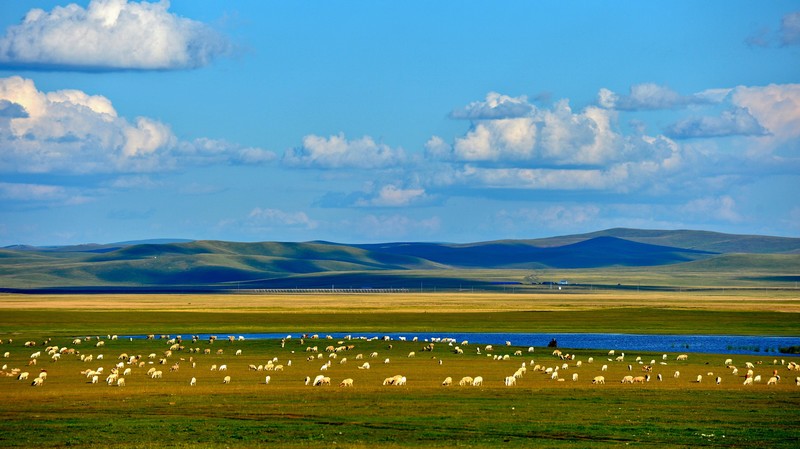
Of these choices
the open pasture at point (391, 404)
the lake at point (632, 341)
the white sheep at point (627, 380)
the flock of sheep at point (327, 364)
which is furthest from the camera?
the lake at point (632, 341)

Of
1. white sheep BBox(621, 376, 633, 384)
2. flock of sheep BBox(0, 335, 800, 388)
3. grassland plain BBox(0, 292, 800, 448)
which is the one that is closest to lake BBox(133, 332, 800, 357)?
grassland plain BBox(0, 292, 800, 448)

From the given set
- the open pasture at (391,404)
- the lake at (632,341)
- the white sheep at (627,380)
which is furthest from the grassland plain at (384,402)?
the lake at (632,341)

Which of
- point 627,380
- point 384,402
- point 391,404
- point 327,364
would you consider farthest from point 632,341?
point 391,404

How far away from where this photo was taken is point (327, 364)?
4703 cm

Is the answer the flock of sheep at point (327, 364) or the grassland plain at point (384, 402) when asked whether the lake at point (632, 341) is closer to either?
the grassland plain at point (384, 402)

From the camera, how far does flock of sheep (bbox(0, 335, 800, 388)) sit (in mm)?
41062

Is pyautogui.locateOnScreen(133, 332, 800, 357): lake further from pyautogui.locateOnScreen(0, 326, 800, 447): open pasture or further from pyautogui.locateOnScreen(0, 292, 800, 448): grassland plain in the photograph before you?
pyautogui.locateOnScreen(0, 326, 800, 447): open pasture

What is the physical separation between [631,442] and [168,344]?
132 ft

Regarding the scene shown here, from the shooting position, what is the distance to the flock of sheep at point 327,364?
4106 centimetres

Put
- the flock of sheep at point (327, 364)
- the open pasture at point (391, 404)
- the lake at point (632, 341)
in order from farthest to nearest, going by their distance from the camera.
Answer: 1. the lake at point (632, 341)
2. the flock of sheep at point (327, 364)
3. the open pasture at point (391, 404)

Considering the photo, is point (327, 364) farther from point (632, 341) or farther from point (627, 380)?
point (632, 341)

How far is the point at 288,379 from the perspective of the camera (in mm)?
41875

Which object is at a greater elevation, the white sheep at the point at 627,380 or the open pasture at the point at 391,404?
the white sheep at the point at 627,380

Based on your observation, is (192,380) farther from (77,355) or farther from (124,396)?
(77,355)
